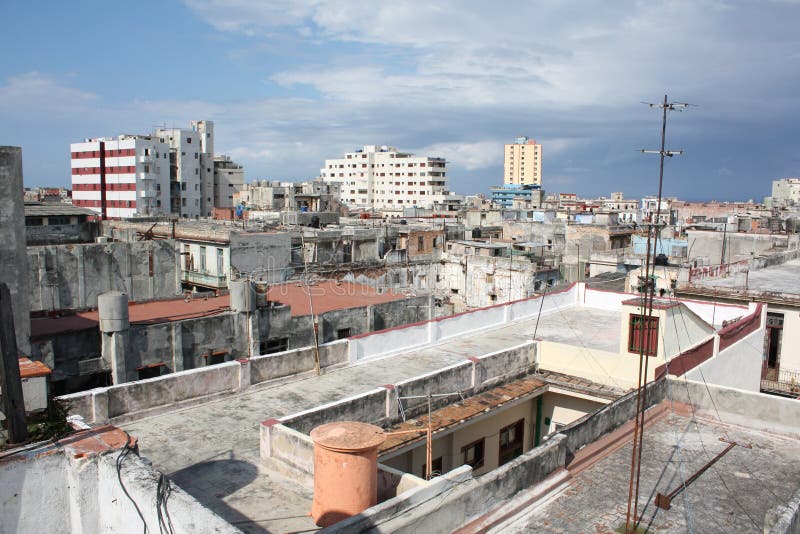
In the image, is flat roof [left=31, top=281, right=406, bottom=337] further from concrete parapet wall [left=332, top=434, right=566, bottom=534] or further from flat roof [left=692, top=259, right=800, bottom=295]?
concrete parapet wall [left=332, top=434, right=566, bottom=534]

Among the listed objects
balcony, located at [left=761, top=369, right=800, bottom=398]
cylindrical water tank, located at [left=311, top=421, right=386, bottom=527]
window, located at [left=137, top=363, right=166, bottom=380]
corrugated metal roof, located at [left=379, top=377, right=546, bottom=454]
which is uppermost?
cylindrical water tank, located at [left=311, top=421, right=386, bottom=527]

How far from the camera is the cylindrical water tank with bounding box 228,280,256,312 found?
24000mm

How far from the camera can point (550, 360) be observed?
2142cm

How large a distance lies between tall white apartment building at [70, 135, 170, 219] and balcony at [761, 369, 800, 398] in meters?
78.5

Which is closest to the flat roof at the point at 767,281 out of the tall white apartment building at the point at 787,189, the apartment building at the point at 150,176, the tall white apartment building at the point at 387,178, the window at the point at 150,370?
the window at the point at 150,370

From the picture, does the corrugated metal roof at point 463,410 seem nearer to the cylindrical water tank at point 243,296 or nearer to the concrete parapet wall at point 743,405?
the concrete parapet wall at point 743,405

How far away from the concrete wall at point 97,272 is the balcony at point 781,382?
28.3 m

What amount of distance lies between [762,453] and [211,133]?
348 ft

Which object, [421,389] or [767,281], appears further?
[767,281]

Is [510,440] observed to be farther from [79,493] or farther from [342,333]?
[79,493]

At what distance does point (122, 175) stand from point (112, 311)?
78127 mm

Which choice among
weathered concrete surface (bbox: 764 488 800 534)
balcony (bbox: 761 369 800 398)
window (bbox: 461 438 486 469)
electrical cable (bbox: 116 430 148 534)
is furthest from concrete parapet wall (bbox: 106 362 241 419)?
balcony (bbox: 761 369 800 398)

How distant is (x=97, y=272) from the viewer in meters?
37.2

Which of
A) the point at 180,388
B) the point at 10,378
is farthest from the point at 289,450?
the point at 10,378
